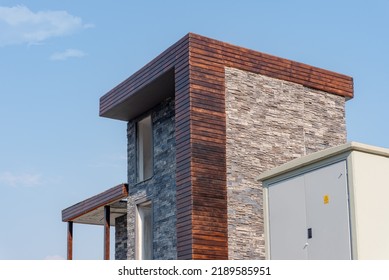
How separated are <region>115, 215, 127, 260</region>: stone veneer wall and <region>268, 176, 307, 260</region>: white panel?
34.7 feet

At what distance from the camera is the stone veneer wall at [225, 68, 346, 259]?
19.3 meters

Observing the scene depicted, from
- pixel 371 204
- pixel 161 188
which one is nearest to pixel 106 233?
pixel 161 188

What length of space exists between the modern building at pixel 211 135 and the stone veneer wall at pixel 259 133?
0.10ft

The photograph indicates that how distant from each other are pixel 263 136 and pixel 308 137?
1.74 metres

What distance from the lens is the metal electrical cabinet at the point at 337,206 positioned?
551 inches

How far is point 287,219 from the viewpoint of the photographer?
51.3 feet

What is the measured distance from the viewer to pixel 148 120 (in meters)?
23.2

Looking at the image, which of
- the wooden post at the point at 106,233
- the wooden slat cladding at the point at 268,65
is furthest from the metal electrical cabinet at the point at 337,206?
the wooden post at the point at 106,233

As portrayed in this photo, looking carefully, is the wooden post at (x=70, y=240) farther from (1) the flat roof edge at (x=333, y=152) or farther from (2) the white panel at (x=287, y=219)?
(1) the flat roof edge at (x=333, y=152)

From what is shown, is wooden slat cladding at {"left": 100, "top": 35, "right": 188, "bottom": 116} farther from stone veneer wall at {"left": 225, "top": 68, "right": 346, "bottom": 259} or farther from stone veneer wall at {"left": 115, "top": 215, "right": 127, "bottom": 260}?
stone veneer wall at {"left": 115, "top": 215, "right": 127, "bottom": 260}

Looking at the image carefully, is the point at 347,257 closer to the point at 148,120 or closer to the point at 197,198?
the point at 197,198

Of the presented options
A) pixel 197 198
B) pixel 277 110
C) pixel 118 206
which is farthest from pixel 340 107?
pixel 118 206

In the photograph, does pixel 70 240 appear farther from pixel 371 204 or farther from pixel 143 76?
pixel 371 204

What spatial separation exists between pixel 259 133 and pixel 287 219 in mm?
5056
